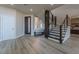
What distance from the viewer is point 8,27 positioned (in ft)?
27.5

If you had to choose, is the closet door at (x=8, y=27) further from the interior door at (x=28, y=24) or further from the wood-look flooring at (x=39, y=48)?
the interior door at (x=28, y=24)

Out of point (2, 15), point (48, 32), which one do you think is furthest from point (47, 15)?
point (2, 15)

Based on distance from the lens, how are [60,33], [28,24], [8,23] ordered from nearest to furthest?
1. [60,33]
2. [8,23]
3. [28,24]

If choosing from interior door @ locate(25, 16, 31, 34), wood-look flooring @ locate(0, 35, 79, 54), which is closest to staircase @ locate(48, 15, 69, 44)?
wood-look flooring @ locate(0, 35, 79, 54)

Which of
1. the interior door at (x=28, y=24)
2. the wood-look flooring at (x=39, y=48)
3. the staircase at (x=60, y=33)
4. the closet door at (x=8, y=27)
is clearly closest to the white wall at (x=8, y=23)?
the closet door at (x=8, y=27)

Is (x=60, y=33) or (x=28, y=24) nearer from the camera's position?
(x=60, y=33)

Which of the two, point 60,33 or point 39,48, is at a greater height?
point 60,33

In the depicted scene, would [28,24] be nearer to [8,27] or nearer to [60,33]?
[8,27]

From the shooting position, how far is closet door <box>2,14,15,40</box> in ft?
26.2

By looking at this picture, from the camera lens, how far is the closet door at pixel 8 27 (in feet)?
26.2

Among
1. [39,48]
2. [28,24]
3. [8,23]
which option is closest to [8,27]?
[8,23]

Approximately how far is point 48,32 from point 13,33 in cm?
284

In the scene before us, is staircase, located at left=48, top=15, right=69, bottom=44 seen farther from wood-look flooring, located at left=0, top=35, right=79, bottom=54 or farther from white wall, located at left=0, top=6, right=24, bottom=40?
white wall, located at left=0, top=6, right=24, bottom=40

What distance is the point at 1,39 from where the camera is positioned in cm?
771
